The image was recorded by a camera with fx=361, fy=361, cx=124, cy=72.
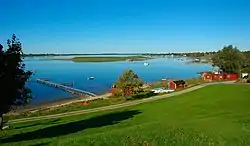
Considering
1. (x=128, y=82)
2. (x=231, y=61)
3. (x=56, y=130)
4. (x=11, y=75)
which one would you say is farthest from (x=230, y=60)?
(x=11, y=75)

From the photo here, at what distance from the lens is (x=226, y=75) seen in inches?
4154

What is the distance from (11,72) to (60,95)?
75.1 meters

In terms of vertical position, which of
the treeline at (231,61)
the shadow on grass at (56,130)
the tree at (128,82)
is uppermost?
the treeline at (231,61)

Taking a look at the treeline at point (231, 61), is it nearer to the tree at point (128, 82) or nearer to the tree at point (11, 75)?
the tree at point (128, 82)

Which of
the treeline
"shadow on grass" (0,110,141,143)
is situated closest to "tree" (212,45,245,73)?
the treeline

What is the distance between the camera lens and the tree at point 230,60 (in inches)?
4283

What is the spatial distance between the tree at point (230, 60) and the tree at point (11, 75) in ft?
292

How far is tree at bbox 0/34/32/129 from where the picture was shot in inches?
1006

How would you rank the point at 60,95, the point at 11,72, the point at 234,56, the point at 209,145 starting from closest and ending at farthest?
the point at 209,145, the point at 11,72, the point at 60,95, the point at 234,56

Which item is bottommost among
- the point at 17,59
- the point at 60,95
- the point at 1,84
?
the point at 60,95

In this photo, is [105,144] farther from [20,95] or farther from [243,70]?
[243,70]

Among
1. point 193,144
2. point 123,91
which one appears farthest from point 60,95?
point 193,144

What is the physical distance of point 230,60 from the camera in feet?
366

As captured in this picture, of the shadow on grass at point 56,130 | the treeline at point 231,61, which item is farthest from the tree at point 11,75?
the treeline at point 231,61
